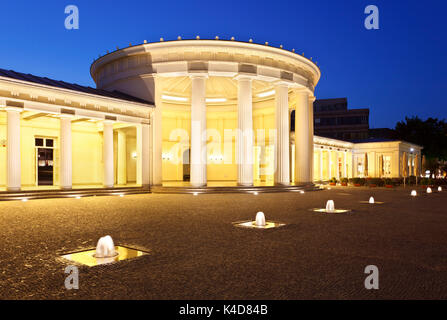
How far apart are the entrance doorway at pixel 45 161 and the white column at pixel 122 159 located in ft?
17.7

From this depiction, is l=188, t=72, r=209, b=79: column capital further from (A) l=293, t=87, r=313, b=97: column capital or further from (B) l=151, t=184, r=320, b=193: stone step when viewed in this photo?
(A) l=293, t=87, r=313, b=97: column capital

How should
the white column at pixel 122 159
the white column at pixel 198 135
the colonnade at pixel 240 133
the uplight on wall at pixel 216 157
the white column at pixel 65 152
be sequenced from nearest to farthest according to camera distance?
1. the white column at pixel 65 152
2. the white column at pixel 198 135
3. the colonnade at pixel 240 133
4. the white column at pixel 122 159
5. the uplight on wall at pixel 216 157

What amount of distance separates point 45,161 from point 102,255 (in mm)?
22027

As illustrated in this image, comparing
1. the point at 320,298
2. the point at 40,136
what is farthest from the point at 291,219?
the point at 40,136

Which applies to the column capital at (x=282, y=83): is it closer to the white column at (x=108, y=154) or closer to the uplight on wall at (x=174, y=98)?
the uplight on wall at (x=174, y=98)

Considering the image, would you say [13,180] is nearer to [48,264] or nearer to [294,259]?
[48,264]

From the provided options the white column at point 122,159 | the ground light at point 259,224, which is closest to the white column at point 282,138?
the white column at point 122,159

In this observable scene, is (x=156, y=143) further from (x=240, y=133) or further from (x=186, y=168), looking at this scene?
(x=186, y=168)

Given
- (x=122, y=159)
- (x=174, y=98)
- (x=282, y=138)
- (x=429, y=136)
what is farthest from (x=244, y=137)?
(x=429, y=136)

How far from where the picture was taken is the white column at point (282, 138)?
91.7 ft

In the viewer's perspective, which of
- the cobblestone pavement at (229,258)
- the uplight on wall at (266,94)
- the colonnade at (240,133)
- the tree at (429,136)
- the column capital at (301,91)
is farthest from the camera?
the tree at (429,136)

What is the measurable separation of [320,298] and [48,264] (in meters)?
4.91

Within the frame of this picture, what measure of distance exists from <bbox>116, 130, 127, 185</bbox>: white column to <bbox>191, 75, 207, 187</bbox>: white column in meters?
7.68
